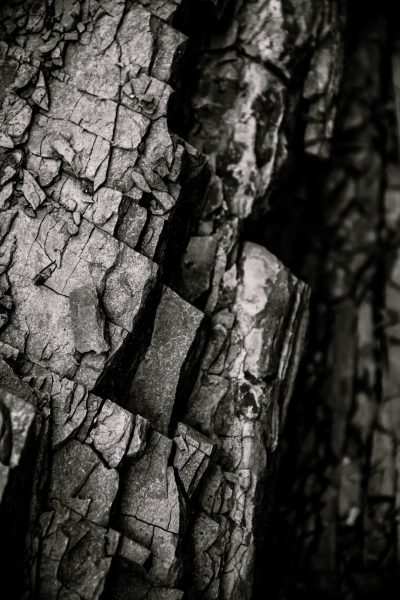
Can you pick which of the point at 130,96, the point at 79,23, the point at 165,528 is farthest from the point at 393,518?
the point at 79,23

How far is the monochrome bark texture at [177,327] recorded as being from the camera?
3.93ft

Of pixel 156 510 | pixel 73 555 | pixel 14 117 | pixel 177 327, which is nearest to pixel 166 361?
pixel 177 327

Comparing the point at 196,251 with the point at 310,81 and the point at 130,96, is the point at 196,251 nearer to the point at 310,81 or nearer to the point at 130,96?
the point at 130,96

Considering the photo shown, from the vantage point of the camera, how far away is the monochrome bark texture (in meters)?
1.20

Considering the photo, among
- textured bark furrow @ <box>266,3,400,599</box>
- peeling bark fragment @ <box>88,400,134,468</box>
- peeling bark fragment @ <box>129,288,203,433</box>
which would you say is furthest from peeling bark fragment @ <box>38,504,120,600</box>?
textured bark furrow @ <box>266,3,400,599</box>

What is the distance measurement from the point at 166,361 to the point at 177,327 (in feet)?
0.32

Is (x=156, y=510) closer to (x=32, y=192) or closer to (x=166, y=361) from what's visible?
(x=166, y=361)

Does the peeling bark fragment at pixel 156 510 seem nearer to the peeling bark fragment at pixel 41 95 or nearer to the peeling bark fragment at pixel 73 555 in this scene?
the peeling bark fragment at pixel 73 555

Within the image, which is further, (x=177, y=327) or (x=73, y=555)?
(x=177, y=327)

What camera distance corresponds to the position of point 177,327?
1358 millimetres

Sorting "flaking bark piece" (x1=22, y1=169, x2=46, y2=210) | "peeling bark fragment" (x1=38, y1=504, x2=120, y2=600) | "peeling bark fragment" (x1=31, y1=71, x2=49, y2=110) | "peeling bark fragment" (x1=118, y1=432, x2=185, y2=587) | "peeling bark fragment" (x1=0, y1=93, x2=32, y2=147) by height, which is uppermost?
"peeling bark fragment" (x1=31, y1=71, x2=49, y2=110)

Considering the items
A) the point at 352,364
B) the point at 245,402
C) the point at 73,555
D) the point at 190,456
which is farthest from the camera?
the point at 352,364

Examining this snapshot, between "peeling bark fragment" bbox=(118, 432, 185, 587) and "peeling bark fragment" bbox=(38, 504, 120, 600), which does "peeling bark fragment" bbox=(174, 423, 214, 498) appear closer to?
"peeling bark fragment" bbox=(118, 432, 185, 587)

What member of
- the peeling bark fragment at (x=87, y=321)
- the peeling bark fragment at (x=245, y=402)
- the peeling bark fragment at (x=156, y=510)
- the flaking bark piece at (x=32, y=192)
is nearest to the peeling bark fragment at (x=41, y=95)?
the flaking bark piece at (x=32, y=192)
